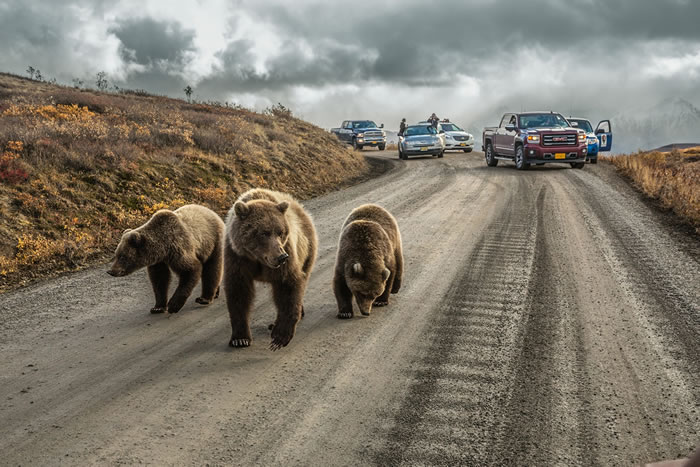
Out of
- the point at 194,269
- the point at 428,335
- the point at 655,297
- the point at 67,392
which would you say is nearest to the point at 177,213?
the point at 194,269

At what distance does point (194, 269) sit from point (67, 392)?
2.37 m

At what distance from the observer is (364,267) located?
6566mm

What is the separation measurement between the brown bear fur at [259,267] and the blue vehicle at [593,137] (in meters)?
23.1

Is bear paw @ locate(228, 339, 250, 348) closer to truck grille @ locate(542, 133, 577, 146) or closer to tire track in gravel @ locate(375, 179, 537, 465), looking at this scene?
tire track in gravel @ locate(375, 179, 537, 465)

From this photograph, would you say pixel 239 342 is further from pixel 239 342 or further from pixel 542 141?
pixel 542 141

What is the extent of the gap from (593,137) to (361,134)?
1889 centimetres

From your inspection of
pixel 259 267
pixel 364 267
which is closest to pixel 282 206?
pixel 259 267

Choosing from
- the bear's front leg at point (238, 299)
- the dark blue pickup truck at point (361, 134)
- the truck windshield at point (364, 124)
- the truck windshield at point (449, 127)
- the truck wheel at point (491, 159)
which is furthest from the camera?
the truck windshield at point (364, 124)

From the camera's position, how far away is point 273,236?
211 inches

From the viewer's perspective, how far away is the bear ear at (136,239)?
22.1 ft

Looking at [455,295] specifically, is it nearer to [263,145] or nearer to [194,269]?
[194,269]

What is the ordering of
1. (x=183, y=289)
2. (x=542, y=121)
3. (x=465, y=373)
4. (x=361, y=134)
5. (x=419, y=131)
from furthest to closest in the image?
(x=361, y=134) < (x=419, y=131) < (x=542, y=121) < (x=183, y=289) < (x=465, y=373)

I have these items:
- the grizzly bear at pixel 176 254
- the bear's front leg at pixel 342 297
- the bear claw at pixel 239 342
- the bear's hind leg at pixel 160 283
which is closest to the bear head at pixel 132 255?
the grizzly bear at pixel 176 254

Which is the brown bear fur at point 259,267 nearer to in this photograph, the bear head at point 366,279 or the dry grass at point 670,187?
the bear head at point 366,279
